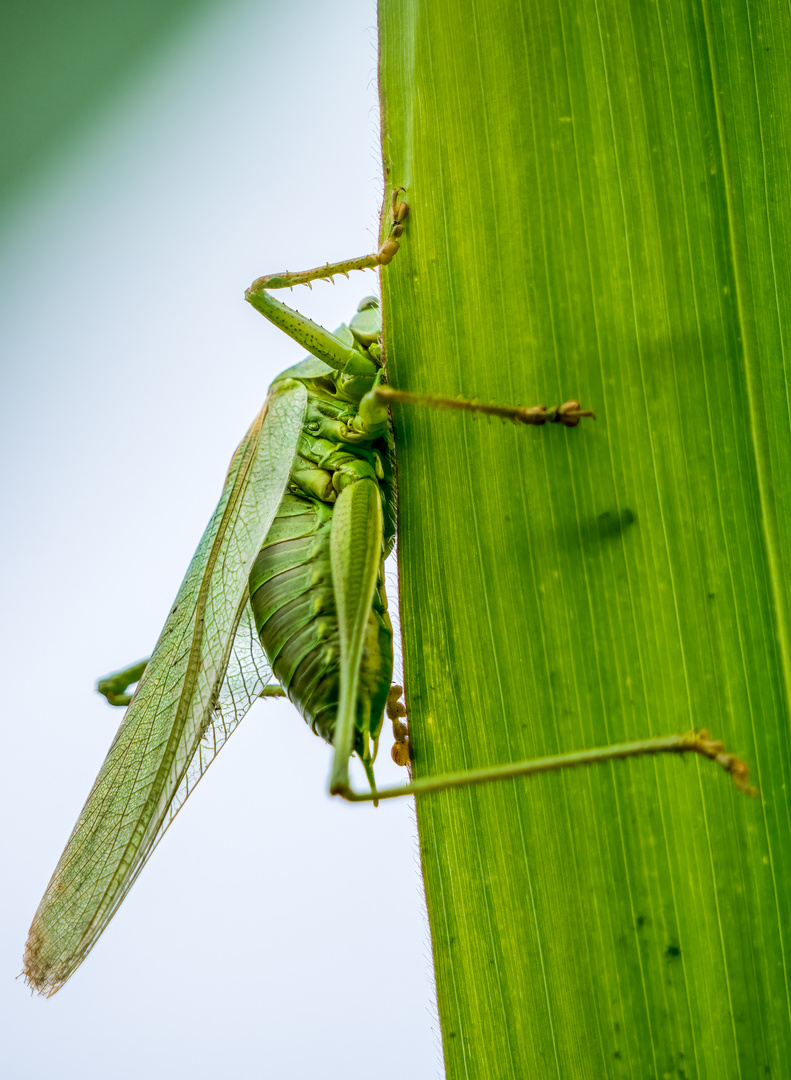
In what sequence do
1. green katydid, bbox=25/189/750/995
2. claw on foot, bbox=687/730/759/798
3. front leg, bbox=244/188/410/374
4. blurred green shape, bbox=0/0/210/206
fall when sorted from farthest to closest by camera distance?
blurred green shape, bbox=0/0/210/206
front leg, bbox=244/188/410/374
green katydid, bbox=25/189/750/995
claw on foot, bbox=687/730/759/798

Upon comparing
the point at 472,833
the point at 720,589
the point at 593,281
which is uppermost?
the point at 593,281

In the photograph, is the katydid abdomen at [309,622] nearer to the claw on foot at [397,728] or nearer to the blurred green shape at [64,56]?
the claw on foot at [397,728]

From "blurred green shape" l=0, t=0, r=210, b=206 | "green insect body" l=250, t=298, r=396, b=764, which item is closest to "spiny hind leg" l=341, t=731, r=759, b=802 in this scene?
"green insect body" l=250, t=298, r=396, b=764

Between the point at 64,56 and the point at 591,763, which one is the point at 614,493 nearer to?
the point at 591,763

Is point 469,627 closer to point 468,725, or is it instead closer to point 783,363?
point 468,725

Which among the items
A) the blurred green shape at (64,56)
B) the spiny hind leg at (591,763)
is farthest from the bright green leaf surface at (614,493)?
the blurred green shape at (64,56)

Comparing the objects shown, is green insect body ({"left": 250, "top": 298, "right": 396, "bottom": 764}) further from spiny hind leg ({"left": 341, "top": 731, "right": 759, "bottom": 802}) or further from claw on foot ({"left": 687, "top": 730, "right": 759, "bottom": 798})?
claw on foot ({"left": 687, "top": 730, "right": 759, "bottom": 798})

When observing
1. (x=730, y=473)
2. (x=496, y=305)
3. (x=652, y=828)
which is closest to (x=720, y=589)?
(x=730, y=473)
